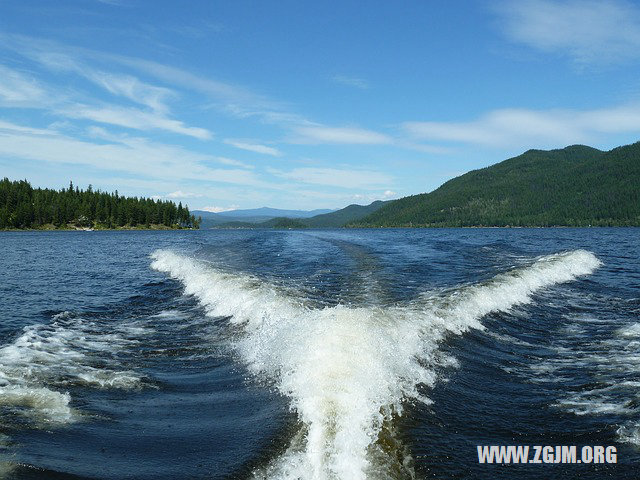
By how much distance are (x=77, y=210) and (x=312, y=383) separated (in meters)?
160

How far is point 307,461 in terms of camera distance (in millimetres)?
6168

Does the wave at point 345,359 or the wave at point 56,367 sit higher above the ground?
the wave at point 345,359

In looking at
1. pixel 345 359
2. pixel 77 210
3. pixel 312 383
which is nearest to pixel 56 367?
pixel 312 383

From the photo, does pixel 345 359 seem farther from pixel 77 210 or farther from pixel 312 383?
pixel 77 210

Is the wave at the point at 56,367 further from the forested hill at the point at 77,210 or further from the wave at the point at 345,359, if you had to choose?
the forested hill at the point at 77,210

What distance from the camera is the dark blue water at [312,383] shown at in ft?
21.2

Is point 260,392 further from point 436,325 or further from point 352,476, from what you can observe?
point 436,325

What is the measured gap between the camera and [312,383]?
851 cm

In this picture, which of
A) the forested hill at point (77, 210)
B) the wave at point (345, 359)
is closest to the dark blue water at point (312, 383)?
the wave at point (345, 359)

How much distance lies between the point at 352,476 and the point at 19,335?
12.4 m

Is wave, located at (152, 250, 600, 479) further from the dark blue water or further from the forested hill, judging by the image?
the forested hill

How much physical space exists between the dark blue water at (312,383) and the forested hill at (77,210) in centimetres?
13829

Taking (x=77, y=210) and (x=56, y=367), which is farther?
(x=77, y=210)

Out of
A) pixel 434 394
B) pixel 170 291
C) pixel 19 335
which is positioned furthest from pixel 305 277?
pixel 434 394
